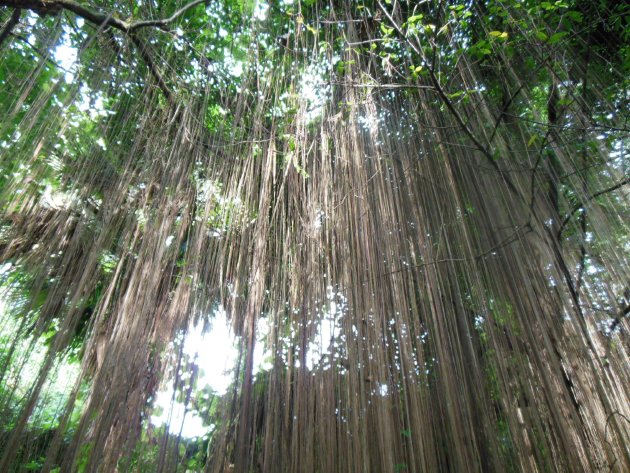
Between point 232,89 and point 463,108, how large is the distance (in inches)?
49.8

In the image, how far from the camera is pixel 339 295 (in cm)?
116

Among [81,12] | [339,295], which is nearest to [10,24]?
[81,12]

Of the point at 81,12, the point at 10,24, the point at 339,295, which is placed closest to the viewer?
the point at 339,295

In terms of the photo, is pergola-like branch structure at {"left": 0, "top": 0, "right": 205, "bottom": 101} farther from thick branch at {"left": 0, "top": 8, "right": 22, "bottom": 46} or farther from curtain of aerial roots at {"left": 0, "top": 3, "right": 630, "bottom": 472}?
curtain of aerial roots at {"left": 0, "top": 3, "right": 630, "bottom": 472}

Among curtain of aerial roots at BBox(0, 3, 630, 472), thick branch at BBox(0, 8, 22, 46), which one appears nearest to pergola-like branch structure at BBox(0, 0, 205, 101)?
thick branch at BBox(0, 8, 22, 46)

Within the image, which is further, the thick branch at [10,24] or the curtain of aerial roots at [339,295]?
the thick branch at [10,24]

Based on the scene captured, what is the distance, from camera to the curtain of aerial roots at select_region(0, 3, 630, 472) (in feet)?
2.96

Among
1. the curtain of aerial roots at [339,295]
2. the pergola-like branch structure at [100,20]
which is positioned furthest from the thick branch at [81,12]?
the curtain of aerial roots at [339,295]

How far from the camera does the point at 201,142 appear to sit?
1.57m

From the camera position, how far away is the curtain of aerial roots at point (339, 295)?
902 mm

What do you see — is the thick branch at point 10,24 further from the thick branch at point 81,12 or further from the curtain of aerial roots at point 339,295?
the curtain of aerial roots at point 339,295

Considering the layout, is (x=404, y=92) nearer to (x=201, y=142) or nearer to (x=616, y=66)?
(x=201, y=142)

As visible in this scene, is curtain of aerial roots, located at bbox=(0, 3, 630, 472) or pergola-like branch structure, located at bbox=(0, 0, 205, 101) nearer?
curtain of aerial roots, located at bbox=(0, 3, 630, 472)

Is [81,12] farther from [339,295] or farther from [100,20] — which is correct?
[339,295]
